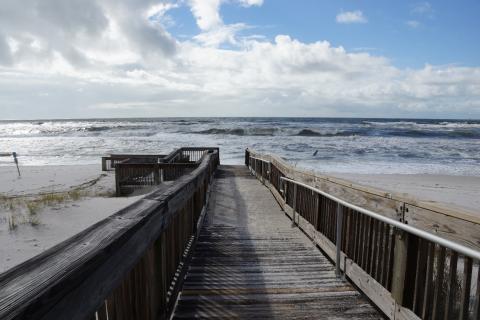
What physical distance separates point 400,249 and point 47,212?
9.84 m

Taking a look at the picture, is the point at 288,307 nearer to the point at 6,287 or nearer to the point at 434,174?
the point at 6,287

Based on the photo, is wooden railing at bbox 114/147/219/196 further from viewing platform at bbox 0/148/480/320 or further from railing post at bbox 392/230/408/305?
railing post at bbox 392/230/408/305

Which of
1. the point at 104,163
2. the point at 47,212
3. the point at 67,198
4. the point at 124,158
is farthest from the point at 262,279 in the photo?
the point at 104,163

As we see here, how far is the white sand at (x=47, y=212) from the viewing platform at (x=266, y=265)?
4064 millimetres

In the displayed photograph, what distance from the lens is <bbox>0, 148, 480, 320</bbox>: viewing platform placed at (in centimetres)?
131

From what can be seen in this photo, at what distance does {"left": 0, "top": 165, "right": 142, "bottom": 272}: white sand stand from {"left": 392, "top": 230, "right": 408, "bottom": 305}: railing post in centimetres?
656

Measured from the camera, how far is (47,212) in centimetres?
990

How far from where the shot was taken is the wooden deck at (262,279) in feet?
10.8

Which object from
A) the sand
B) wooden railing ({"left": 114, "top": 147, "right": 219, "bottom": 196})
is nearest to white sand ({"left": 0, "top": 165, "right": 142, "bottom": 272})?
the sand

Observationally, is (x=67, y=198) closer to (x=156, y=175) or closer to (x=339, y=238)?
(x=156, y=175)

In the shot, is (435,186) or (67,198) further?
(435,186)

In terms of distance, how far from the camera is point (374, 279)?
3.41 meters

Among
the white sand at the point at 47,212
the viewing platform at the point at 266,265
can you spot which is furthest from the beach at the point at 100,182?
the viewing platform at the point at 266,265

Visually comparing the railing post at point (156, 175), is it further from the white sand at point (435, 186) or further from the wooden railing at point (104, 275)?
the wooden railing at point (104, 275)
